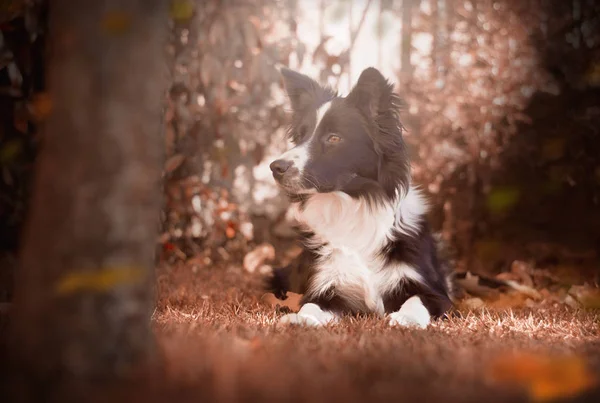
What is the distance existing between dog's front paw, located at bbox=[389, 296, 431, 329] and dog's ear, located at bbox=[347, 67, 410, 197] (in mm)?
688

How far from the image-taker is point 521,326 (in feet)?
10.1

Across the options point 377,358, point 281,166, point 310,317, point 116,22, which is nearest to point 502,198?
point 281,166

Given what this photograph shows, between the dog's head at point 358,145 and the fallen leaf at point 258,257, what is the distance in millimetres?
A: 2005

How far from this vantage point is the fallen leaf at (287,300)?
149 inches

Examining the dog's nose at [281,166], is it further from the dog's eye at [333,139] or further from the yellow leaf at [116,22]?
the yellow leaf at [116,22]

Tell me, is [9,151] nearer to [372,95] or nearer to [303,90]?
[303,90]

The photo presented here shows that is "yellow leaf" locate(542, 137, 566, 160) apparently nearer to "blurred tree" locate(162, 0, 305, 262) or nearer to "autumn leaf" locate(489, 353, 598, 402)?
"blurred tree" locate(162, 0, 305, 262)

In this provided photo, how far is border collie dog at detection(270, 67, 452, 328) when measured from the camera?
3.54 m

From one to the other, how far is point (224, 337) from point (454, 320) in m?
1.48

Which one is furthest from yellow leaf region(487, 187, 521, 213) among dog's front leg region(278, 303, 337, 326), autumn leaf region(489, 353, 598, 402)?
autumn leaf region(489, 353, 598, 402)

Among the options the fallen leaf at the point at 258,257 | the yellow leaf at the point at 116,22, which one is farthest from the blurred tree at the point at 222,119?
the yellow leaf at the point at 116,22

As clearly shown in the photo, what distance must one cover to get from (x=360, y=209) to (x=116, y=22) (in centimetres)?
234

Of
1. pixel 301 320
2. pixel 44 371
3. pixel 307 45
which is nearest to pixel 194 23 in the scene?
pixel 307 45

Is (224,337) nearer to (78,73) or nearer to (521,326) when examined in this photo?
Answer: (78,73)
